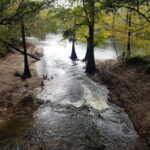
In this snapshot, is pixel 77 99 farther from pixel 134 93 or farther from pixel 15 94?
pixel 15 94

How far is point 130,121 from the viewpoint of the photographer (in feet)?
22.1

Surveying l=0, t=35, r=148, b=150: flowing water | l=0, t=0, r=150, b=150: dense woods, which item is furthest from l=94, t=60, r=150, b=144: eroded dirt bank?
l=0, t=35, r=148, b=150: flowing water

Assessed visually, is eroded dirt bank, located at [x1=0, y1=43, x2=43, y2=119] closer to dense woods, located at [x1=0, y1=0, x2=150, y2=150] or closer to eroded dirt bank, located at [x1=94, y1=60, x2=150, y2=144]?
dense woods, located at [x1=0, y1=0, x2=150, y2=150]

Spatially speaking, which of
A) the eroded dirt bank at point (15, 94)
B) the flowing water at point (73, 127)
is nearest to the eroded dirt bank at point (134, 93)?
the flowing water at point (73, 127)

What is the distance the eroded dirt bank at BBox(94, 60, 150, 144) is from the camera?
20.5 feet

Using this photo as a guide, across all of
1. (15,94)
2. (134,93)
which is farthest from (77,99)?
(15,94)

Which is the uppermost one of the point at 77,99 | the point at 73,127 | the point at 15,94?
the point at 15,94

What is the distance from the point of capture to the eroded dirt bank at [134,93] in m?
6.26

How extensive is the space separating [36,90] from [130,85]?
24.3 feet

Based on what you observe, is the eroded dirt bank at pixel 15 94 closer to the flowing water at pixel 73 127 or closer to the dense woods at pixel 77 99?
the dense woods at pixel 77 99

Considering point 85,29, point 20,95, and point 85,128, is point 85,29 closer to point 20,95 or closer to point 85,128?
point 20,95

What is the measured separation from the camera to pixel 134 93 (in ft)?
27.5

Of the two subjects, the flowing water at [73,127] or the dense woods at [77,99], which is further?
the dense woods at [77,99]

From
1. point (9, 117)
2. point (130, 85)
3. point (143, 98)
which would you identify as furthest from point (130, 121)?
Result: point (9, 117)
